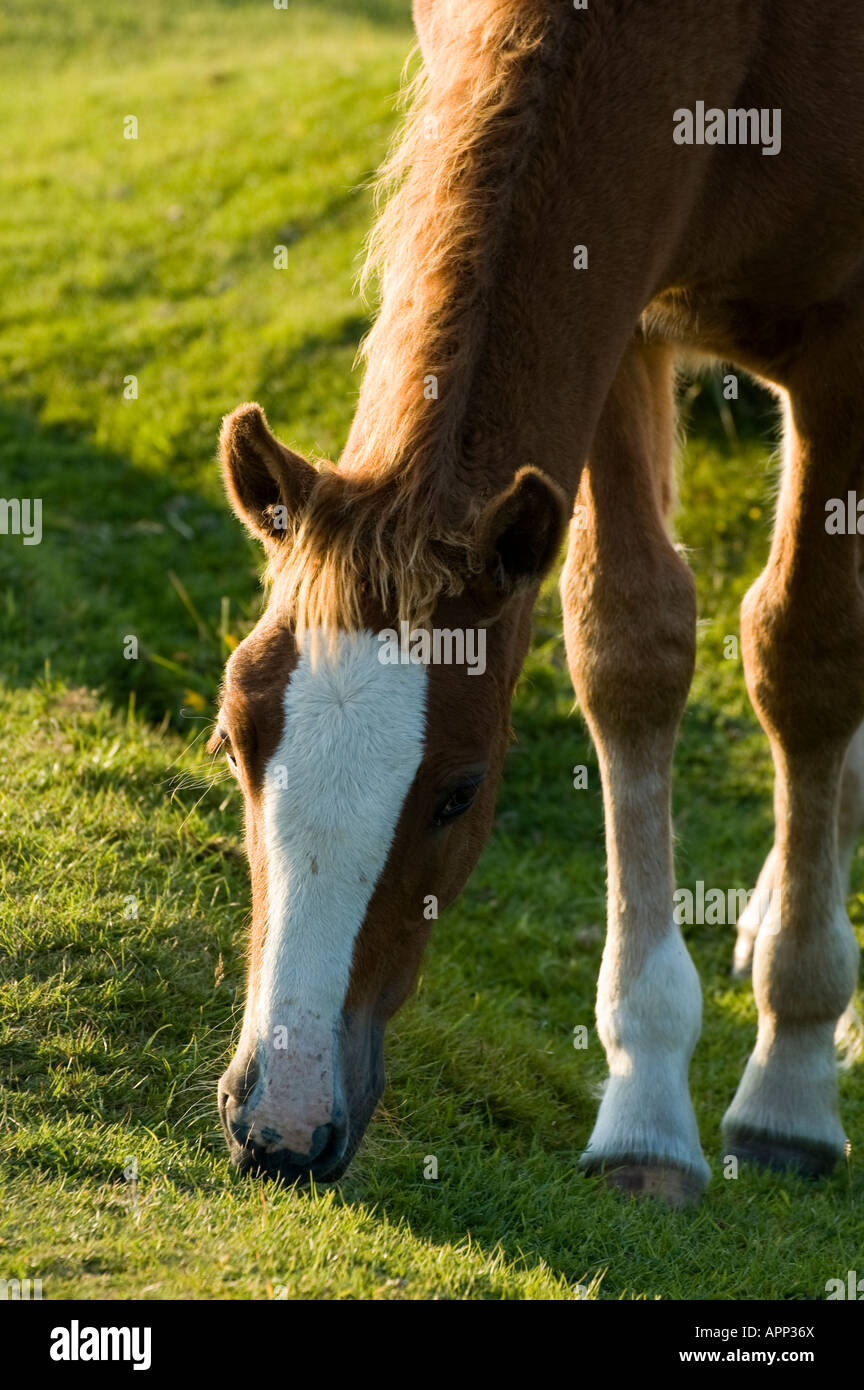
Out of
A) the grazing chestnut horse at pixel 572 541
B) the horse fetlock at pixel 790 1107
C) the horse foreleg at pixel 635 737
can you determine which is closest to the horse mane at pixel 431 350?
the grazing chestnut horse at pixel 572 541

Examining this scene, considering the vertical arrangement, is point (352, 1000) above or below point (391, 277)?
below

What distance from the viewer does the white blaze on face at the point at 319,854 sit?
10.6ft

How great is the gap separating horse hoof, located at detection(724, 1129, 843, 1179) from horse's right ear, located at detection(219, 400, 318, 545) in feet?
8.31

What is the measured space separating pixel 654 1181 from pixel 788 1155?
592mm

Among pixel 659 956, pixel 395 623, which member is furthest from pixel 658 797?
pixel 395 623

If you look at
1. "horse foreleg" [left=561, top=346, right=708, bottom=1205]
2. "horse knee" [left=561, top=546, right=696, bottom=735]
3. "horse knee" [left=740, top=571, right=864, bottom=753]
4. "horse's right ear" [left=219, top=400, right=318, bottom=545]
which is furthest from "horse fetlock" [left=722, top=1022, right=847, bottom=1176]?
"horse's right ear" [left=219, top=400, right=318, bottom=545]

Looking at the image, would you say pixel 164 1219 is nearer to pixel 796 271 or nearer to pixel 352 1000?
pixel 352 1000

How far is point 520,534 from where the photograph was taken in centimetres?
342

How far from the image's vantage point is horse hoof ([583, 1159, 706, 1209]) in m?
4.43

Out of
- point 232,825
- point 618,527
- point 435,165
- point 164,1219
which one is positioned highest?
point 435,165

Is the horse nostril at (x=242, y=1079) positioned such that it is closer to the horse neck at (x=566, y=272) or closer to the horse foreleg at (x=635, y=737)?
the horse neck at (x=566, y=272)

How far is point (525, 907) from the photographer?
6.30 m

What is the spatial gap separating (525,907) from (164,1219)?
2925 millimetres
